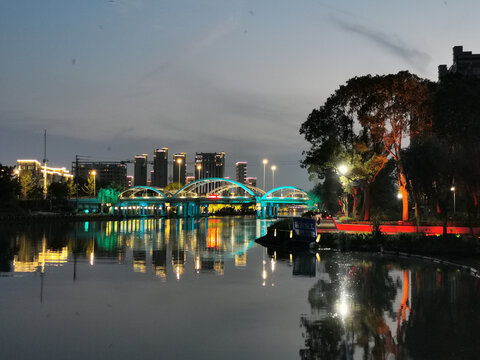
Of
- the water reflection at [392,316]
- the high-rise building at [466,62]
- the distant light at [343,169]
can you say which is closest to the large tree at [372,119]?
the distant light at [343,169]

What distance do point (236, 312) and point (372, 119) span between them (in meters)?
31.4

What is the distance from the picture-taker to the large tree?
40834mm

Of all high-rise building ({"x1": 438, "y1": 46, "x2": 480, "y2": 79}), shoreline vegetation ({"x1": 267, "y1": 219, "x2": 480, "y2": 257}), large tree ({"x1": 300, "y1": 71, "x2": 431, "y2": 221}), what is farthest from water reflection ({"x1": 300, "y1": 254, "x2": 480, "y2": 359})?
high-rise building ({"x1": 438, "y1": 46, "x2": 480, "y2": 79})

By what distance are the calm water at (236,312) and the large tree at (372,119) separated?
19.2 m

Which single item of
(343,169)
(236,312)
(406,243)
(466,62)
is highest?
(466,62)

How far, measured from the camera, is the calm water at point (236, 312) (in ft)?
33.6

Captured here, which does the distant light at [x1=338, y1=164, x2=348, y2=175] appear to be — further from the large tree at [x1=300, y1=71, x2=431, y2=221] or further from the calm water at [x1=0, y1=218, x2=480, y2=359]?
the calm water at [x1=0, y1=218, x2=480, y2=359]

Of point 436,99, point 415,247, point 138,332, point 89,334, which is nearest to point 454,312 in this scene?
point 138,332

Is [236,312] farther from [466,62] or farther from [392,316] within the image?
[466,62]

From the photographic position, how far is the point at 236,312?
14.0 metres

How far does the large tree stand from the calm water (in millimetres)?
19204

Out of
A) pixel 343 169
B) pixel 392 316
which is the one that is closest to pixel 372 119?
pixel 343 169

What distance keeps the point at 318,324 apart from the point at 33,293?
9.23 metres

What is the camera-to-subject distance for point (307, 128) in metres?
50.5
